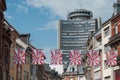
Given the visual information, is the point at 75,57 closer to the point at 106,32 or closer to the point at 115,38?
the point at 115,38

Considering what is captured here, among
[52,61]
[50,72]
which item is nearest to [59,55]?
[52,61]

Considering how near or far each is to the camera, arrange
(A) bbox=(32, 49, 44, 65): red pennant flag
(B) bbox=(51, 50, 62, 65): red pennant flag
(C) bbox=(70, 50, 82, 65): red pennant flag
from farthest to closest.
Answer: (C) bbox=(70, 50, 82, 65): red pennant flag, (A) bbox=(32, 49, 44, 65): red pennant flag, (B) bbox=(51, 50, 62, 65): red pennant flag

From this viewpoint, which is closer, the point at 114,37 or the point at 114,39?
the point at 114,39

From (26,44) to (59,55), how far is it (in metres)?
35.2

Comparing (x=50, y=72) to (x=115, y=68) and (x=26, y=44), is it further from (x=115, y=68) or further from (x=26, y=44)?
(x=115, y=68)

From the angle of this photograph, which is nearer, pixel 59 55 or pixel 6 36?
pixel 59 55

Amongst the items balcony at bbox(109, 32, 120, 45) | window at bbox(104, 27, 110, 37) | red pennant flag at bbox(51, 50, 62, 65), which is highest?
window at bbox(104, 27, 110, 37)

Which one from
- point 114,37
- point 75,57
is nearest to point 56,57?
point 75,57

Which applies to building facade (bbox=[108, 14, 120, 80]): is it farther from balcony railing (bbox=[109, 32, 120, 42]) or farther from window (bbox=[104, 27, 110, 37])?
window (bbox=[104, 27, 110, 37])

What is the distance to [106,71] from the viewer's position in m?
85.1

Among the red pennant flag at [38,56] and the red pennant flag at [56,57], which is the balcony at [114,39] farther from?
the red pennant flag at [38,56]

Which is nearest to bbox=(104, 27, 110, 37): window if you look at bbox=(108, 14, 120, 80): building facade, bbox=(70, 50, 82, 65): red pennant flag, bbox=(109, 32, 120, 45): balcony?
bbox=(108, 14, 120, 80): building facade

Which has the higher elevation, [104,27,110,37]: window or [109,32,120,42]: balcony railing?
[104,27,110,37]: window

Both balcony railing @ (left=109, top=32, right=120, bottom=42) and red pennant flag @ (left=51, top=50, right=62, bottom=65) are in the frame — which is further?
balcony railing @ (left=109, top=32, right=120, bottom=42)
